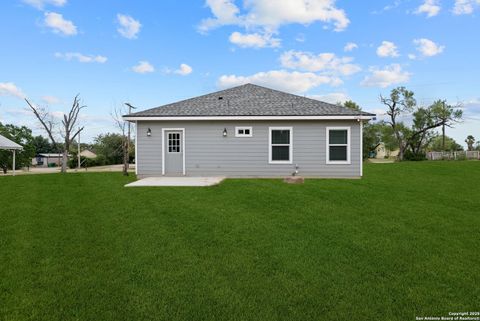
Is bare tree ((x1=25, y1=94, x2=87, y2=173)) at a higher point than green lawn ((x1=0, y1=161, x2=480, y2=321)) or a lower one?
higher

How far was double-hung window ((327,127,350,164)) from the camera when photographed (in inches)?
467

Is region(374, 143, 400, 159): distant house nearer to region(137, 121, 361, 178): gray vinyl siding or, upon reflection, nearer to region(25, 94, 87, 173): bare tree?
region(137, 121, 361, 178): gray vinyl siding

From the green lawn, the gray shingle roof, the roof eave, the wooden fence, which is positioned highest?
the gray shingle roof

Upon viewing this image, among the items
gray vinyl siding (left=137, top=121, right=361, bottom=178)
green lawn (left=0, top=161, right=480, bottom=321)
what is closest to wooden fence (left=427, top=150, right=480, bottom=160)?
gray vinyl siding (left=137, top=121, right=361, bottom=178)

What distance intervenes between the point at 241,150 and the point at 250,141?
1.71ft

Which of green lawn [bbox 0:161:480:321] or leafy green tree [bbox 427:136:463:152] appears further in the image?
leafy green tree [bbox 427:136:463:152]

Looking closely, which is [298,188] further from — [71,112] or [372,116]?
[71,112]

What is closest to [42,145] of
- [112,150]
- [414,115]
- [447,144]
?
[112,150]

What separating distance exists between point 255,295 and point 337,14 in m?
14.3

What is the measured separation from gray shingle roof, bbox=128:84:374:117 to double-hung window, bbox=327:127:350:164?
75 cm

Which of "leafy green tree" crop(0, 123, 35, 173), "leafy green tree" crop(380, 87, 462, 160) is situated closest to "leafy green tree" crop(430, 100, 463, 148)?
"leafy green tree" crop(380, 87, 462, 160)

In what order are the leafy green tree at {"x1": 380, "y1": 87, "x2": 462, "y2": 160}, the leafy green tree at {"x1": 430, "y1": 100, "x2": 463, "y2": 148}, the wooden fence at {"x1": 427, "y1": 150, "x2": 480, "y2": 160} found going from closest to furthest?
the wooden fence at {"x1": 427, "y1": 150, "x2": 480, "y2": 160}
the leafy green tree at {"x1": 430, "y1": 100, "x2": 463, "y2": 148}
the leafy green tree at {"x1": 380, "y1": 87, "x2": 462, "y2": 160}

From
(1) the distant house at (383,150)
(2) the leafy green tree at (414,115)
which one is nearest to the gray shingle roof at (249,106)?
(2) the leafy green tree at (414,115)

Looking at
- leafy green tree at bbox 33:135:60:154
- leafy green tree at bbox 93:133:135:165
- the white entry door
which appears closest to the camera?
the white entry door
